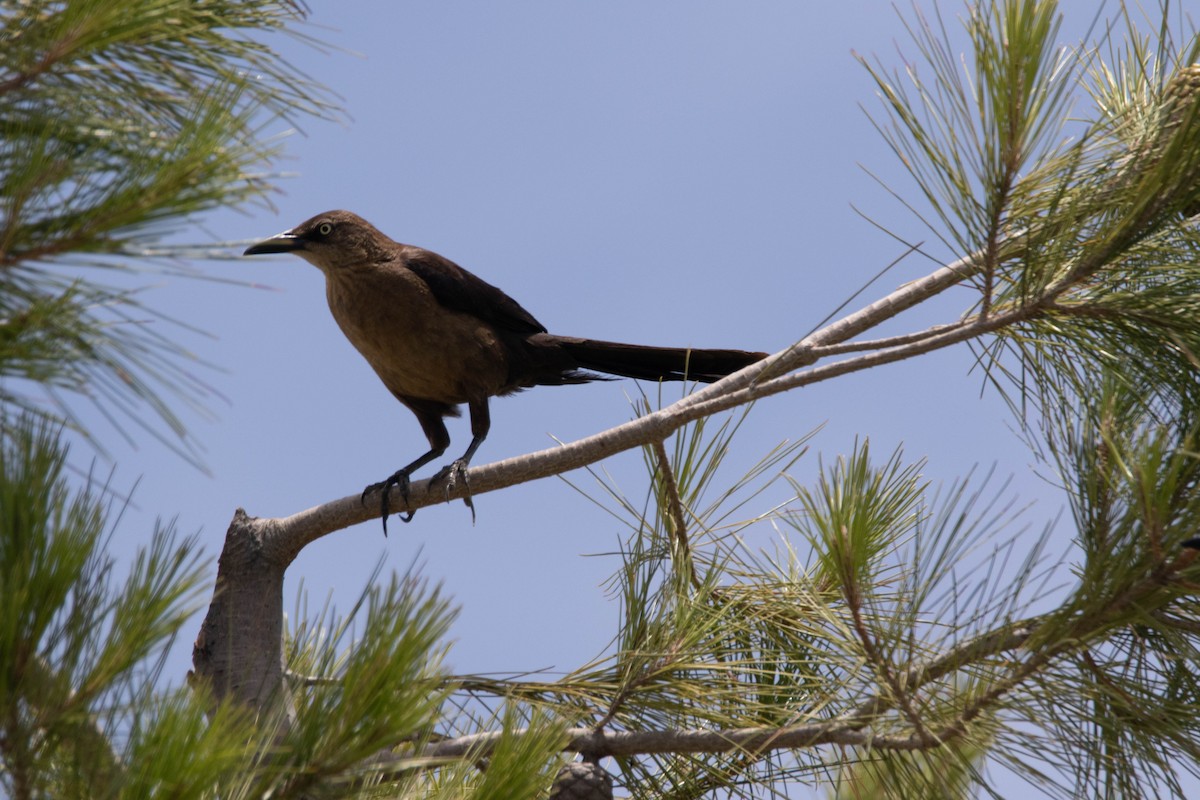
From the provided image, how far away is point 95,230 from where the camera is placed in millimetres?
1280

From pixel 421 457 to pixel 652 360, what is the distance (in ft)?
2.83

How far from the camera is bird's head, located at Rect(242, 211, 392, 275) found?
3.83 m

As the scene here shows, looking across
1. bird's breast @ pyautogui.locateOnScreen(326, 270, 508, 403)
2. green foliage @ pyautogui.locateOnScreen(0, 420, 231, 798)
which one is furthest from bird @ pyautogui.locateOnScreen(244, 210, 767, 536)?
green foliage @ pyautogui.locateOnScreen(0, 420, 231, 798)

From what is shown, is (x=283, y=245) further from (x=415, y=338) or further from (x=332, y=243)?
(x=415, y=338)

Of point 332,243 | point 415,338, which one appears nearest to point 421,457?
point 415,338

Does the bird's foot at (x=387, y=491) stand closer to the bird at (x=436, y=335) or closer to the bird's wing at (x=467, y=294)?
the bird at (x=436, y=335)

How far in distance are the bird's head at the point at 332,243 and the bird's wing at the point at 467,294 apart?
14 centimetres

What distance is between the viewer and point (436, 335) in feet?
12.1

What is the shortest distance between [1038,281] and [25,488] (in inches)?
64.2

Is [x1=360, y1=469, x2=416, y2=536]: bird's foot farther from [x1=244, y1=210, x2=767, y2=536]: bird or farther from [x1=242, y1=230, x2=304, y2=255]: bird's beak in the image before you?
[x1=242, y1=230, x2=304, y2=255]: bird's beak

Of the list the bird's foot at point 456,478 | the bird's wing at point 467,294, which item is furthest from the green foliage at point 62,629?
the bird's wing at point 467,294

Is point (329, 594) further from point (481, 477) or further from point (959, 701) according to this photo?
point (959, 701)

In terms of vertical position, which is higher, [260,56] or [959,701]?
[260,56]

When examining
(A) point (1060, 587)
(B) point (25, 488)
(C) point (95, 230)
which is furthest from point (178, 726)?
(A) point (1060, 587)
